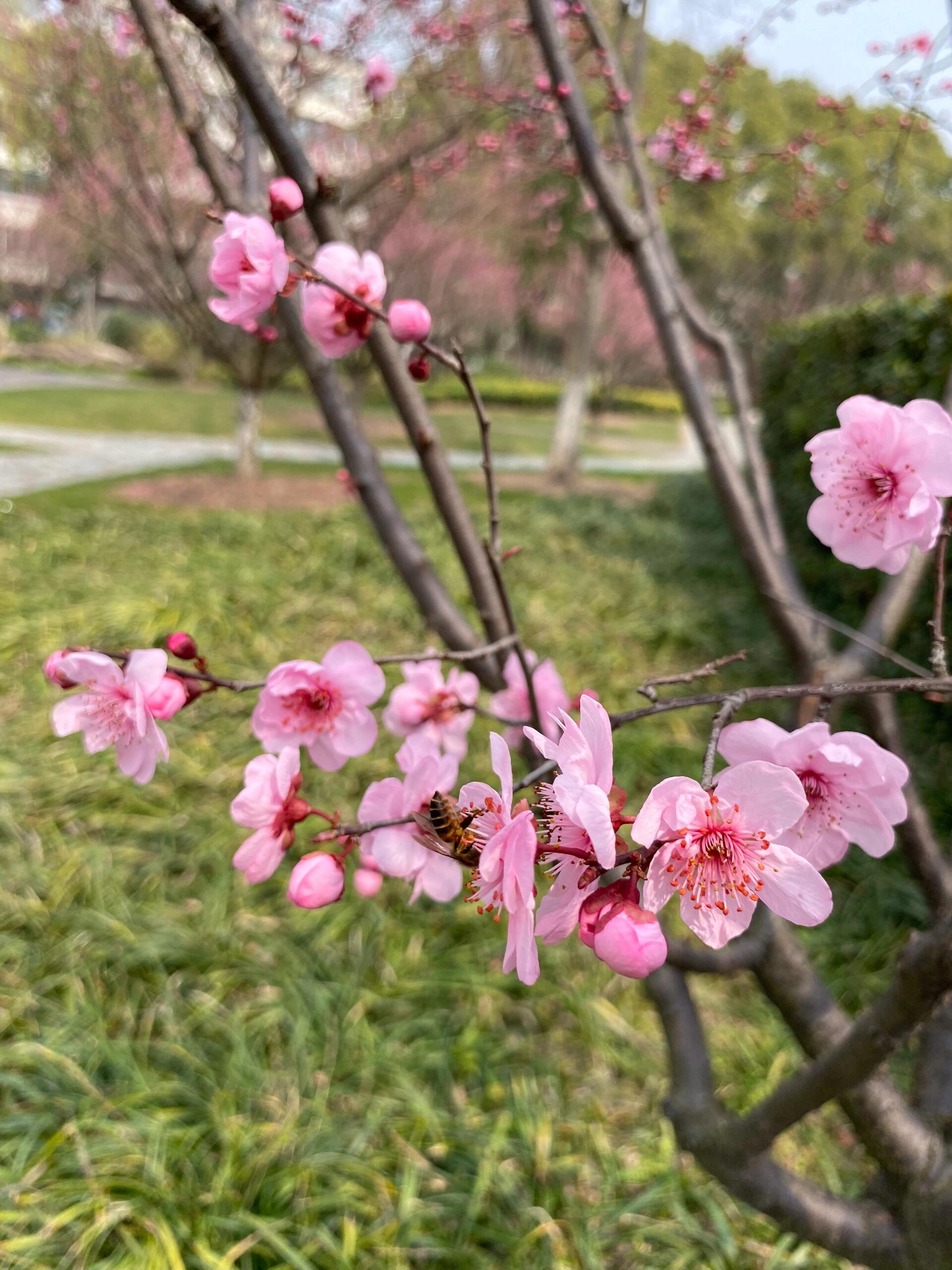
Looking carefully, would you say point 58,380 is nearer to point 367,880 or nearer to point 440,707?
point 440,707

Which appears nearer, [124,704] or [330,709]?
[124,704]

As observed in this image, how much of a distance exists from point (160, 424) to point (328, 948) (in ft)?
41.8

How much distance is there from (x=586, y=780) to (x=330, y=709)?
536mm

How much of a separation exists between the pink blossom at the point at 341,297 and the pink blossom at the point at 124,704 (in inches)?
18.6

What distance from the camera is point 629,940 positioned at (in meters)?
0.57

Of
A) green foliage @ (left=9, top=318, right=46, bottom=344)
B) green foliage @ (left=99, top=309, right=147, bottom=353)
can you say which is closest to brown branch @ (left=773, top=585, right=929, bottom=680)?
green foliage @ (left=9, top=318, right=46, bottom=344)

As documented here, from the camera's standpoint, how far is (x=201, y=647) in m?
4.21

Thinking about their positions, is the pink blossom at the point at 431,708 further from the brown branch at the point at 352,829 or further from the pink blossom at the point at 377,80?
the pink blossom at the point at 377,80

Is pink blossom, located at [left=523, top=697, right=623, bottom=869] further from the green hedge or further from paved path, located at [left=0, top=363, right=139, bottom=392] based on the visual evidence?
paved path, located at [left=0, top=363, right=139, bottom=392]

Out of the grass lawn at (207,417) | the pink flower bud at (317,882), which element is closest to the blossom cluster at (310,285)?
the pink flower bud at (317,882)

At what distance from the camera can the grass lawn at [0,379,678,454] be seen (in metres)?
12.8

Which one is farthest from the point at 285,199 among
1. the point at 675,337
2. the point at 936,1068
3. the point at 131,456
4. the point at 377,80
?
the point at 131,456

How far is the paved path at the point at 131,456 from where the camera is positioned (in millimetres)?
8375

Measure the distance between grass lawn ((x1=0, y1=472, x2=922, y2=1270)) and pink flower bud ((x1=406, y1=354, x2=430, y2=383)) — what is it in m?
1.61
